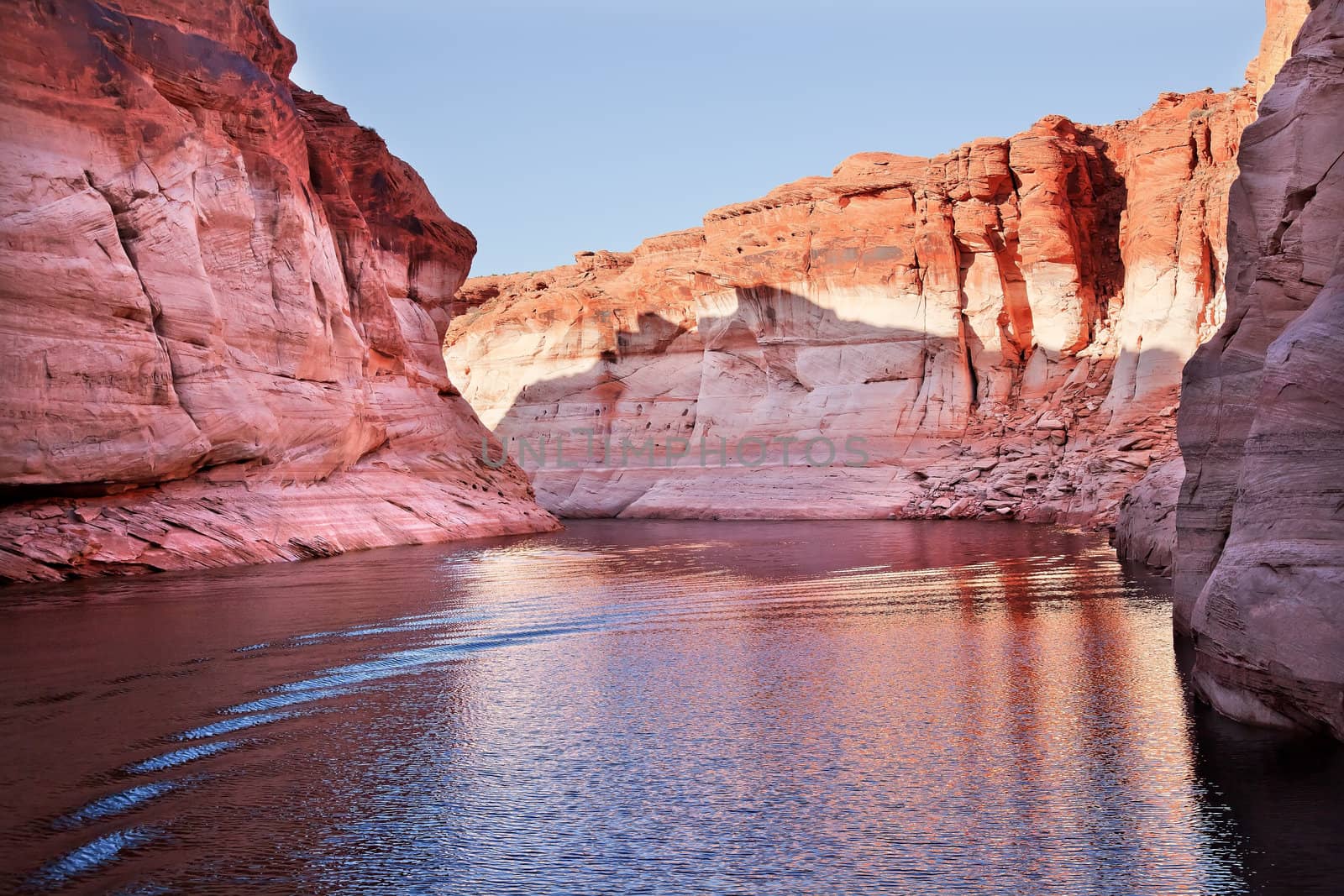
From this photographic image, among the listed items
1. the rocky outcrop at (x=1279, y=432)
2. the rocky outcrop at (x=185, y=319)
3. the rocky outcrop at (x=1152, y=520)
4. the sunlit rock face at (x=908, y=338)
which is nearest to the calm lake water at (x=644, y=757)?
the rocky outcrop at (x=1279, y=432)

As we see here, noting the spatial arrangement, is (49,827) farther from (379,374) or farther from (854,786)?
→ (379,374)

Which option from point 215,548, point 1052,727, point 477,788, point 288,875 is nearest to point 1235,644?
point 1052,727

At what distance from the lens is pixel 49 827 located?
4.39 m

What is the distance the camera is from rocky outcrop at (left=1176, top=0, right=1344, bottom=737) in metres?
5.26

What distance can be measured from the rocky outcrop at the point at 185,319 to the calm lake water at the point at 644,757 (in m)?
5.42

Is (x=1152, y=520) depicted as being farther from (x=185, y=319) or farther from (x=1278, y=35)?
(x=1278, y=35)

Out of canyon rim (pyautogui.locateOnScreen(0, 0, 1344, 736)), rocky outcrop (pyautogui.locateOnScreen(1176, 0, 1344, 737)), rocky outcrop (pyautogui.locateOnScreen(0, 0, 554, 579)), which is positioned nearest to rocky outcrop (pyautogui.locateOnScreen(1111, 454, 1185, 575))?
canyon rim (pyautogui.locateOnScreen(0, 0, 1344, 736))

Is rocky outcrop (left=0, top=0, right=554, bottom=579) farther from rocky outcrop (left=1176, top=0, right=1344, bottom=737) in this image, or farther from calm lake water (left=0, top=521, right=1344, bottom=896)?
rocky outcrop (left=1176, top=0, right=1344, bottom=737)

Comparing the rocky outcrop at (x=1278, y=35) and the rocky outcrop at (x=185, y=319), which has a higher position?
the rocky outcrop at (x=1278, y=35)

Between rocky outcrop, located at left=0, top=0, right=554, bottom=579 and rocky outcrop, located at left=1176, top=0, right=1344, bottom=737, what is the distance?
14420 millimetres

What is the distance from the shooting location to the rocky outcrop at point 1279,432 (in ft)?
17.3

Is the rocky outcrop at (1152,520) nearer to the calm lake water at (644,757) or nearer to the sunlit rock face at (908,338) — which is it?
the calm lake water at (644,757)

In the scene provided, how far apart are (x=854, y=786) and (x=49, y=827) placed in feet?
11.4

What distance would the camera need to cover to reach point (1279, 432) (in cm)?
577
